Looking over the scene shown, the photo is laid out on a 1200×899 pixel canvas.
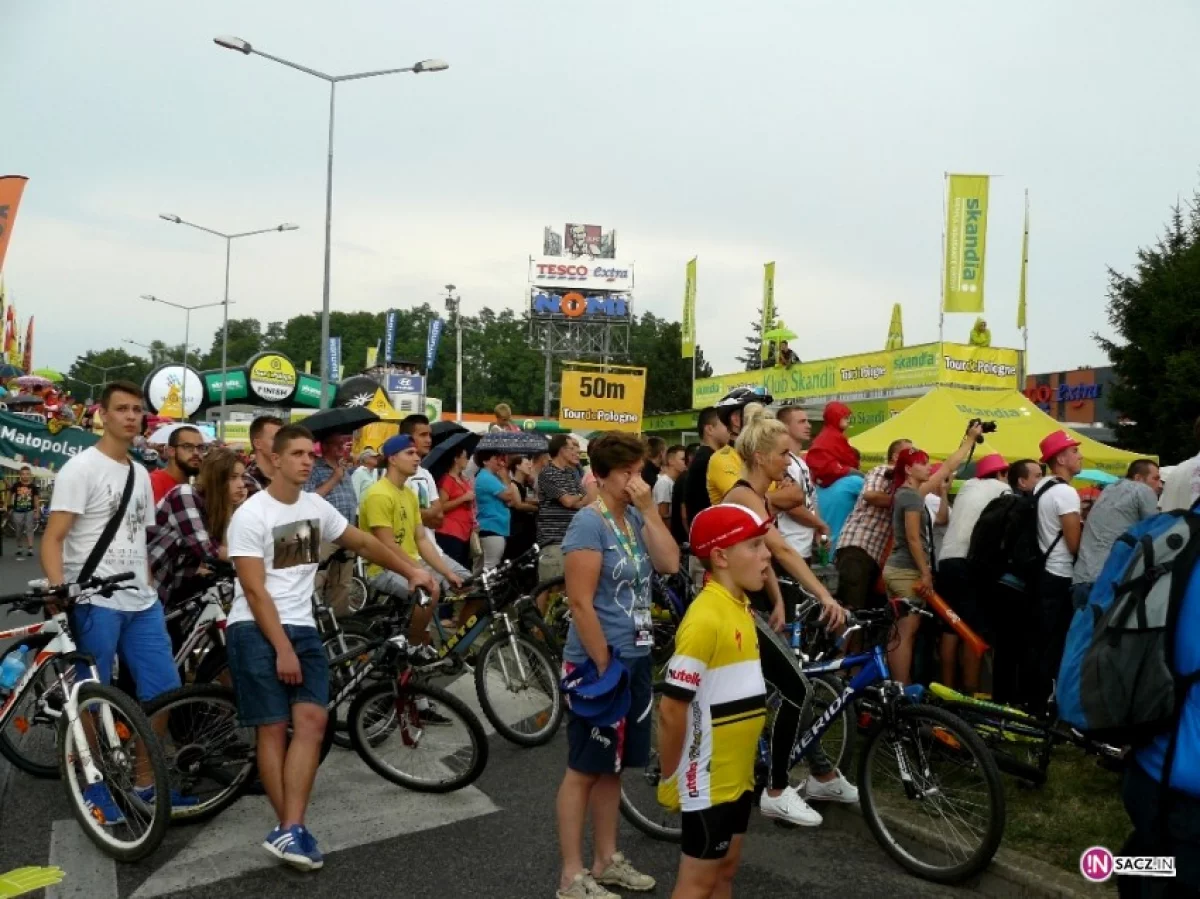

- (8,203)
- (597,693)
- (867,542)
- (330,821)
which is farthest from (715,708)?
(8,203)

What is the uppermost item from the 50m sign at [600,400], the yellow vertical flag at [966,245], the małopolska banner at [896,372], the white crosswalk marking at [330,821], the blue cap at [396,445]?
the yellow vertical flag at [966,245]

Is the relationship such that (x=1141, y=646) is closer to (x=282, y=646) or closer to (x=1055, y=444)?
(x=282, y=646)

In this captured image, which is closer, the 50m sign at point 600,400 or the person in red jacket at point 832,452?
the person in red jacket at point 832,452

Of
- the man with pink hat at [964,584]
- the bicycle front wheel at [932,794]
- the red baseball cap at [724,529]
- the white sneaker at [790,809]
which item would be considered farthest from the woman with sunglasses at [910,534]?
the red baseball cap at [724,529]

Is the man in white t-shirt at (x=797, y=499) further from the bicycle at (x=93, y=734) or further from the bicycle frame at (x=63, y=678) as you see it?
Answer: the bicycle frame at (x=63, y=678)

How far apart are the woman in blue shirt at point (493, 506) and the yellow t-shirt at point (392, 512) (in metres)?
3.03

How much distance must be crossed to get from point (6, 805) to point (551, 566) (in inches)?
216

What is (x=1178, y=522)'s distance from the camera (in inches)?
101

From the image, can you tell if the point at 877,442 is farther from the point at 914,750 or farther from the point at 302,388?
the point at 302,388

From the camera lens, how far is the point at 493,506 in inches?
409

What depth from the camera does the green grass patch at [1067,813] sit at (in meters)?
4.84

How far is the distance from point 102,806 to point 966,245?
22.4 m

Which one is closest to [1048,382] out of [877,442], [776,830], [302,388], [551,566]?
[302,388]

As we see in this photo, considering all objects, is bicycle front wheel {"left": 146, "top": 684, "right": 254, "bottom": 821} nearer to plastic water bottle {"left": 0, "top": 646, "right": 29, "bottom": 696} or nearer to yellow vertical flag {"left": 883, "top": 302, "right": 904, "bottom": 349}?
plastic water bottle {"left": 0, "top": 646, "right": 29, "bottom": 696}
